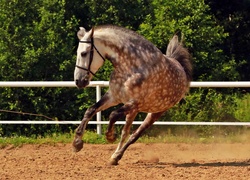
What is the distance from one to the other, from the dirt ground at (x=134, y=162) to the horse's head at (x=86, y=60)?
1.13m

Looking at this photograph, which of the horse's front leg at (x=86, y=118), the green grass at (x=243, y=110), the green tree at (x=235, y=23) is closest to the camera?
the horse's front leg at (x=86, y=118)

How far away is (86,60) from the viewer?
9.49 m

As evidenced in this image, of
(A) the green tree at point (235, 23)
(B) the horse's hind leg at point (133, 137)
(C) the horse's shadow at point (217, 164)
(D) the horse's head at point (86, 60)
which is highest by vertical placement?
(D) the horse's head at point (86, 60)

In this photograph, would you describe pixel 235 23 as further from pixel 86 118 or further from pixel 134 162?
pixel 86 118

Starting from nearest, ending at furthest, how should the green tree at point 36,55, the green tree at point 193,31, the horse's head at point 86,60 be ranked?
the horse's head at point 86,60
the green tree at point 36,55
the green tree at point 193,31

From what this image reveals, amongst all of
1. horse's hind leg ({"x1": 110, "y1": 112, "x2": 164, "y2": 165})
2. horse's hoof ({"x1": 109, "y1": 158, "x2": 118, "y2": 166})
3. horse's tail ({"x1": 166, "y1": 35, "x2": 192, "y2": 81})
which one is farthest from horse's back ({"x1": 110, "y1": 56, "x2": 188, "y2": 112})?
horse's hoof ({"x1": 109, "y1": 158, "x2": 118, "y2": 166})

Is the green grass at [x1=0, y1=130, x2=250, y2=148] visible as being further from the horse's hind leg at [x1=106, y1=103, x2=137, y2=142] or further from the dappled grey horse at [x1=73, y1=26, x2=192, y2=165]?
the horse's hind leg at [x1=106, y1=103, x2=137, y2=142]

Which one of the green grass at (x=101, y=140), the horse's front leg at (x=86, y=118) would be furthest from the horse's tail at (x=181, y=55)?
the green grass at (x=101, y=140)

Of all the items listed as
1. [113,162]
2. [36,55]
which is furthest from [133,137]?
[36,55]

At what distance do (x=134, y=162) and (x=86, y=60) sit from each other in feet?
5.91

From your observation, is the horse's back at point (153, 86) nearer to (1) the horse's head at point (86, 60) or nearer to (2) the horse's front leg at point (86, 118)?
(2) the horse's front leg at point (86, 118)

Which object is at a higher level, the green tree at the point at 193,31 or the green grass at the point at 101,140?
the green tree at the point at 193,31

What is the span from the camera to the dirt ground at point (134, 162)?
8.69 m

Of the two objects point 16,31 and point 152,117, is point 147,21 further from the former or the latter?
point 152,117
